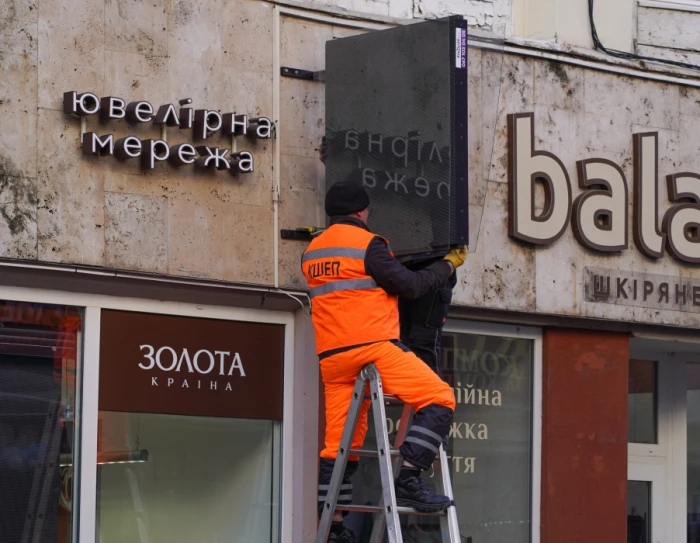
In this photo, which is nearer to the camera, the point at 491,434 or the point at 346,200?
the point at 346,200

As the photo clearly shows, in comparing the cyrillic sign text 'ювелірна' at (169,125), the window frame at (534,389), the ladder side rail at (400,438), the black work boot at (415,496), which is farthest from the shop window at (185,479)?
the black work boot at (415,496)

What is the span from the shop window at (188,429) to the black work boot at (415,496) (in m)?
1.94

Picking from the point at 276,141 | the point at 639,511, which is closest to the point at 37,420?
the point at 276,141

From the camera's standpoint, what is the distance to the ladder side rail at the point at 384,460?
770 cm

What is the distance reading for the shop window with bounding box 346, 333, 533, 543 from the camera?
1052cm

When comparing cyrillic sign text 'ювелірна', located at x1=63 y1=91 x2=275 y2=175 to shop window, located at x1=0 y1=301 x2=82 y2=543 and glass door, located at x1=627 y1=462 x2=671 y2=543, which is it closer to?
shop window, located at x1=0 y1=301 x2=82 y2=543

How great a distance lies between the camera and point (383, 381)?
803 centimetres

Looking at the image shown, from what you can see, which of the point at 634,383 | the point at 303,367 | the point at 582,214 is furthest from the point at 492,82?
the point at 634,383

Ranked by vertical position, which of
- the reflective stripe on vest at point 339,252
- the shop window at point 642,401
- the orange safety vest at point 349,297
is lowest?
the shop window at point 642,401

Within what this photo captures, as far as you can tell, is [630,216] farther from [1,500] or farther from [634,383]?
[1,500]

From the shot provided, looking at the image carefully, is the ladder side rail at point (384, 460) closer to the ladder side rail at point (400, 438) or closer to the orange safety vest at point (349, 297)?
the orange safety vest at point (349, 297)

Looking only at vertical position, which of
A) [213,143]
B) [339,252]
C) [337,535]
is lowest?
[337,535]

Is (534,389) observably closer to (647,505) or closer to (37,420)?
(647,505)

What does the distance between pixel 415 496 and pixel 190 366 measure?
2.13 meters
